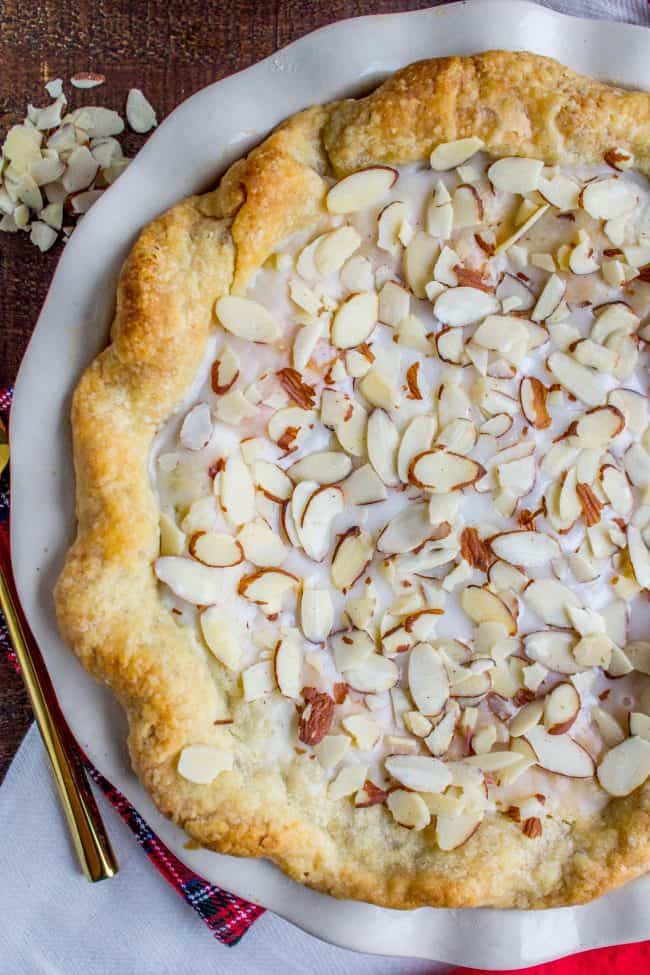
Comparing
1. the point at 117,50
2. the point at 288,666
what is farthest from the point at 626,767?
the point at 117,50

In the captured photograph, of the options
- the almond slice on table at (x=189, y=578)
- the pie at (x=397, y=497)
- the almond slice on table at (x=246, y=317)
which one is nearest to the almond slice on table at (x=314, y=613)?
the pie at (x=397, y=497)

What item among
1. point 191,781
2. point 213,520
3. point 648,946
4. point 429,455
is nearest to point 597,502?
point 429,455

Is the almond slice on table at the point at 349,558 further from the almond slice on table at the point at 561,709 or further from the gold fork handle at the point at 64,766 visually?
the gold fork handle at the point at 64,766

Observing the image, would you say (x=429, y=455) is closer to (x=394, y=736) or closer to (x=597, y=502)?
(x=597, y=502)

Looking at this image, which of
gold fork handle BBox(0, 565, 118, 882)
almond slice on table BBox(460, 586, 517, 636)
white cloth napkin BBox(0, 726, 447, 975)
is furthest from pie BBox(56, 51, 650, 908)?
white cloth napkin BBox(0, 726, 447, 975)

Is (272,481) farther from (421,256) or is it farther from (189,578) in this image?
(421,256)
